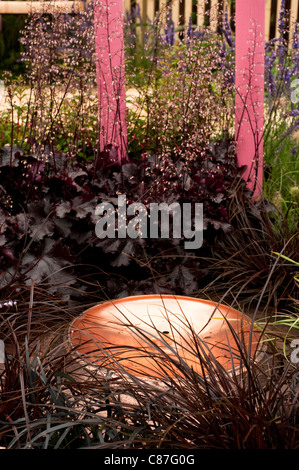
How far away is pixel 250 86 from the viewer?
3.48 metres

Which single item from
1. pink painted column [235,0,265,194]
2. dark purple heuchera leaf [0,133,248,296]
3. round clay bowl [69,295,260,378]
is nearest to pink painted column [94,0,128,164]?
dark purple heuchera leaf [0,133,248,296]

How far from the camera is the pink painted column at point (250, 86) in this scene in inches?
137

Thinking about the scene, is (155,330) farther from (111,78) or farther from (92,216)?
(111,78)

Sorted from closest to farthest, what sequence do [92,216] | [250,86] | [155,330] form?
[155,330]
[92,216]
[250,86]

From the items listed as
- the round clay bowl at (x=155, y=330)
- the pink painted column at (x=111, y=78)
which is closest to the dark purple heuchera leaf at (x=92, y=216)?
the pink painted column at (x=111, y=78)

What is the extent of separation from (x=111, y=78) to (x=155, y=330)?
191 cm

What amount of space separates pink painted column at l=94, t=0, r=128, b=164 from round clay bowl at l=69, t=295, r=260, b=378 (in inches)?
46.9

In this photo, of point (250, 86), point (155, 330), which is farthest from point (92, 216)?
point (250, 86)

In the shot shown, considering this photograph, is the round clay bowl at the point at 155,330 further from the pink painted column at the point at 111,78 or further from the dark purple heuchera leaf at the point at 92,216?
the pink painted column at the point at 111,78

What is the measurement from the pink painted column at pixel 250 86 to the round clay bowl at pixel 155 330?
4.19 feet

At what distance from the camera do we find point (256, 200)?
137 inches
